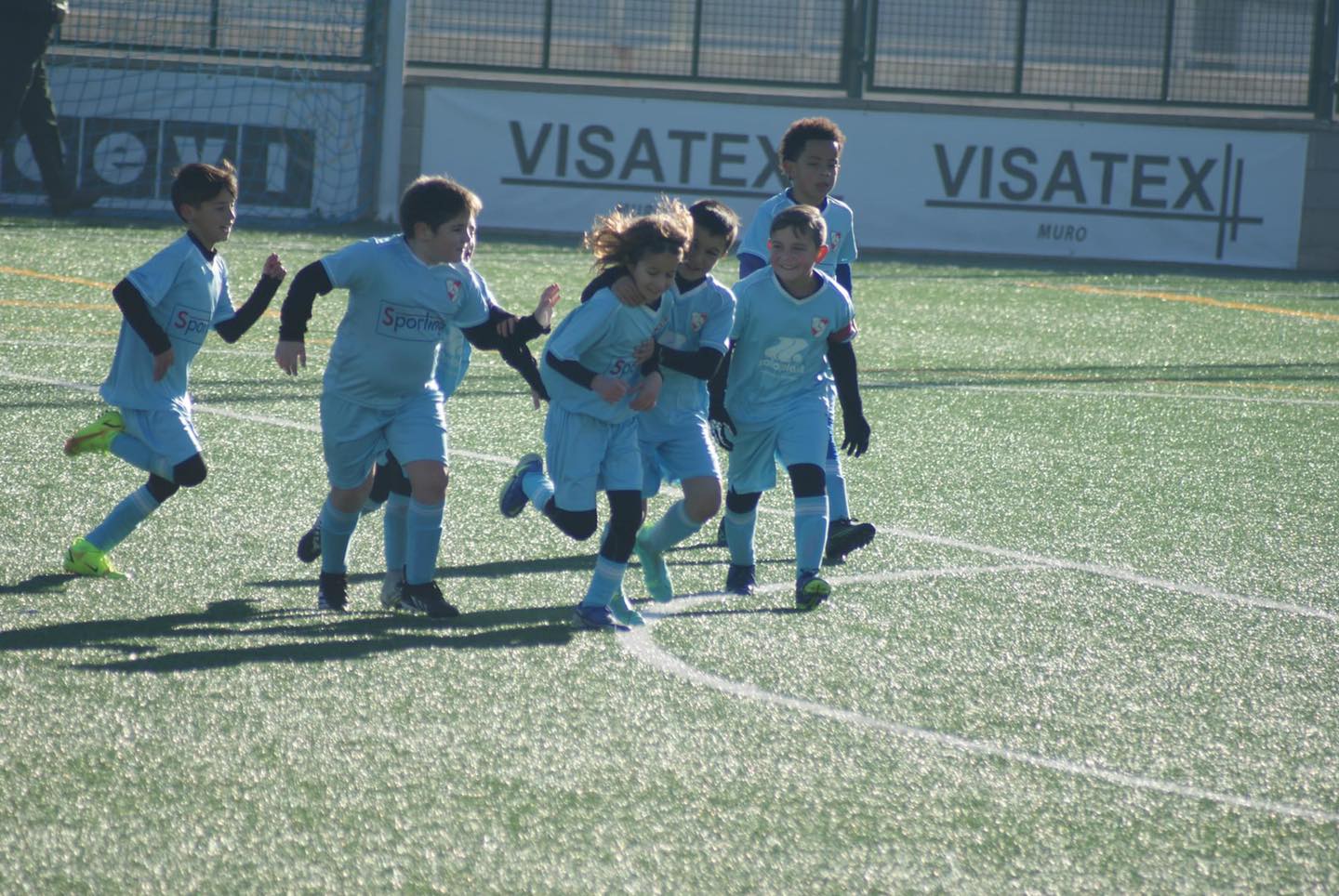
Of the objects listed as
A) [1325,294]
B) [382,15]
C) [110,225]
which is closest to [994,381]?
[1325,294]

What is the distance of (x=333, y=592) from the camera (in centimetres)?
493

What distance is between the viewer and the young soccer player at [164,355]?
201 inches

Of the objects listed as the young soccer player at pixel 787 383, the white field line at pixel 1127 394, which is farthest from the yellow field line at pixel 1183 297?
the young soccer player at pixel 787 383

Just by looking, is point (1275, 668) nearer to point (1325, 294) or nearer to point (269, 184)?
point (1325, 294)

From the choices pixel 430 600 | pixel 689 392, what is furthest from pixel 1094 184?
pixel 430 600

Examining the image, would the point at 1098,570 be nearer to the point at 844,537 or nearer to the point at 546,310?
the point at 844,537

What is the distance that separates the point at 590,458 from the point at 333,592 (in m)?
0.84

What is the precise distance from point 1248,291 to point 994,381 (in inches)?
277

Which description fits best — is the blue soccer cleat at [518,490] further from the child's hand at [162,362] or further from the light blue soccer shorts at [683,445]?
the child's hand at [162,362]

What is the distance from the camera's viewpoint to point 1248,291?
639 inches

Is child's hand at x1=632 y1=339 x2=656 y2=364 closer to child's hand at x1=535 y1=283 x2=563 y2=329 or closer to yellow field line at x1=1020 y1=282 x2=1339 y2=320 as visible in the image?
child's hand at x1=535 y1=283 x2=563 y2=329

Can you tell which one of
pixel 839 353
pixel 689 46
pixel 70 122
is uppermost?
pixel 689 46

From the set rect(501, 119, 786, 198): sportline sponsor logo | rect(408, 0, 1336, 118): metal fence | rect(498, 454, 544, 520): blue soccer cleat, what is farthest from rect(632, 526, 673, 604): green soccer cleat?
rect(408, 0, 1336, 118): metal fence

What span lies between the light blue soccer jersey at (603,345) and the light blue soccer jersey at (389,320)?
1.12ft
